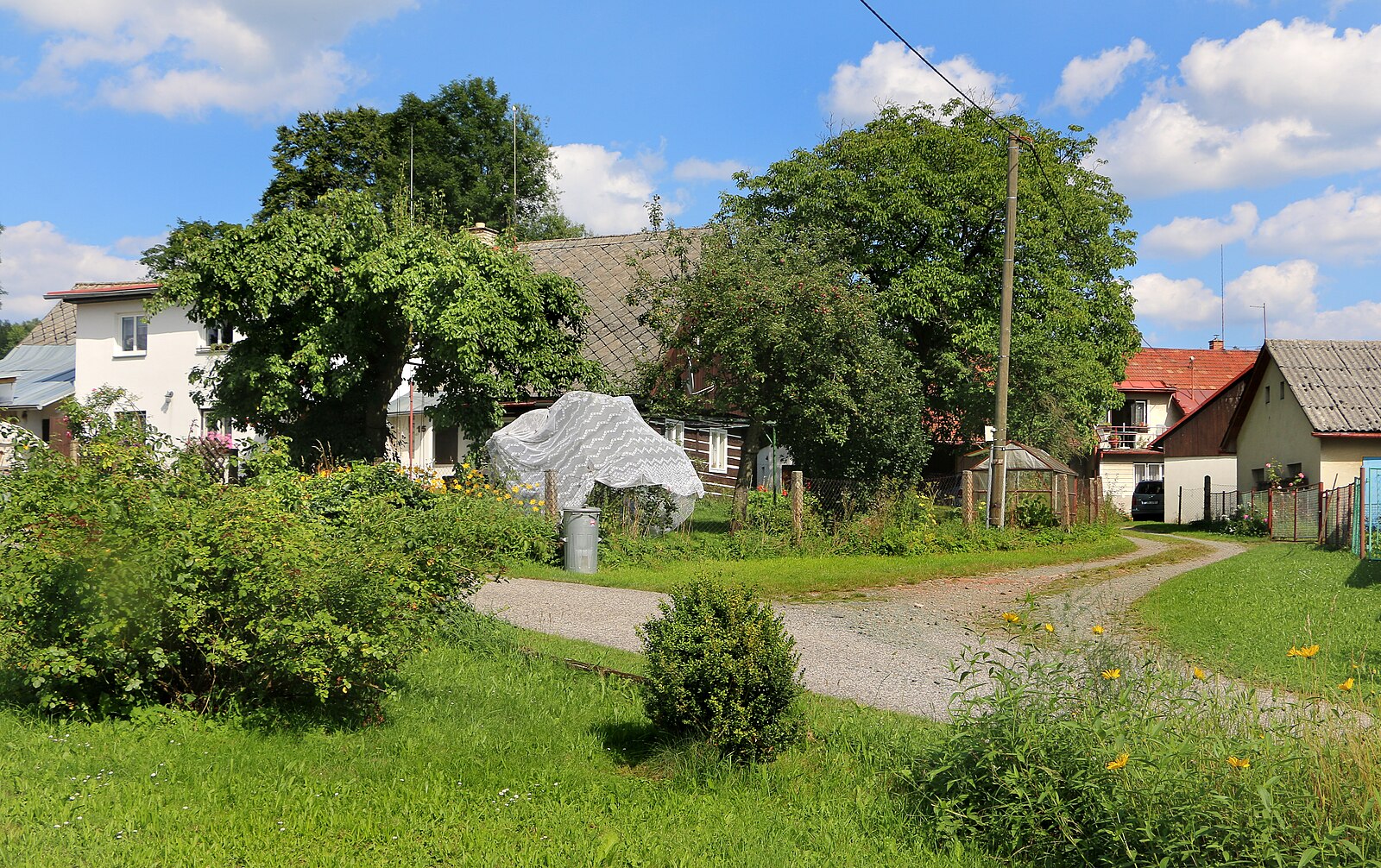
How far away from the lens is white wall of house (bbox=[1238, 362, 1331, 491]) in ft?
95.8

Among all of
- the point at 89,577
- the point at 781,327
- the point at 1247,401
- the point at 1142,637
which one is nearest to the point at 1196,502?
the point at 1247,401

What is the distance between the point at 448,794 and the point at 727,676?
5.14ft

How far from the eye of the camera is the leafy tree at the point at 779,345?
20.8m

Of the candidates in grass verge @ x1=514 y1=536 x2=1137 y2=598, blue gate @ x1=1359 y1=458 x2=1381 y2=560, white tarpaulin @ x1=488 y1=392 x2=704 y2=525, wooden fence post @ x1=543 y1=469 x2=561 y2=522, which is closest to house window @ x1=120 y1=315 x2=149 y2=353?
white tarpaulin @ x1=488 y1=392 x2=704 y2=525

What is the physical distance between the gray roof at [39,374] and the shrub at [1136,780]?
34372 millimetres

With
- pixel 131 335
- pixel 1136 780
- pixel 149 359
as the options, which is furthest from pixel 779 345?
pixel 131 335

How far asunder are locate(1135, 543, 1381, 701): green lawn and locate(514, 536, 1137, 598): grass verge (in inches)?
135

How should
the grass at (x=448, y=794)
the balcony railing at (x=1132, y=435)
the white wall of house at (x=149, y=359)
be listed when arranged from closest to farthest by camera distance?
1. the grass at (x=448, y=794)
2. the white wall of house at (x=149, y=359)
3. the balcony railing at (x=1132, y=435)

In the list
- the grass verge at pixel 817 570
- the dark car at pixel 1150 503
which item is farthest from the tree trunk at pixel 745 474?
the dark car at pixel 1150 503

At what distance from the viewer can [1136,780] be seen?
466 centimetres

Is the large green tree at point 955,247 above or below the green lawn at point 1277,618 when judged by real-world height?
above

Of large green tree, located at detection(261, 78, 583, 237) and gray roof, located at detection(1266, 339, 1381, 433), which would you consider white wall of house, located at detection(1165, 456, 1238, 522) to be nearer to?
gray roof, located at detection(1266, 339, 1381, 433)

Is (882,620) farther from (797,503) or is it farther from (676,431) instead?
(676,431)

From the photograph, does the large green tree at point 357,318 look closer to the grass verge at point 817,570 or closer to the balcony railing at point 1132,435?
the grass verge at point 817,570
